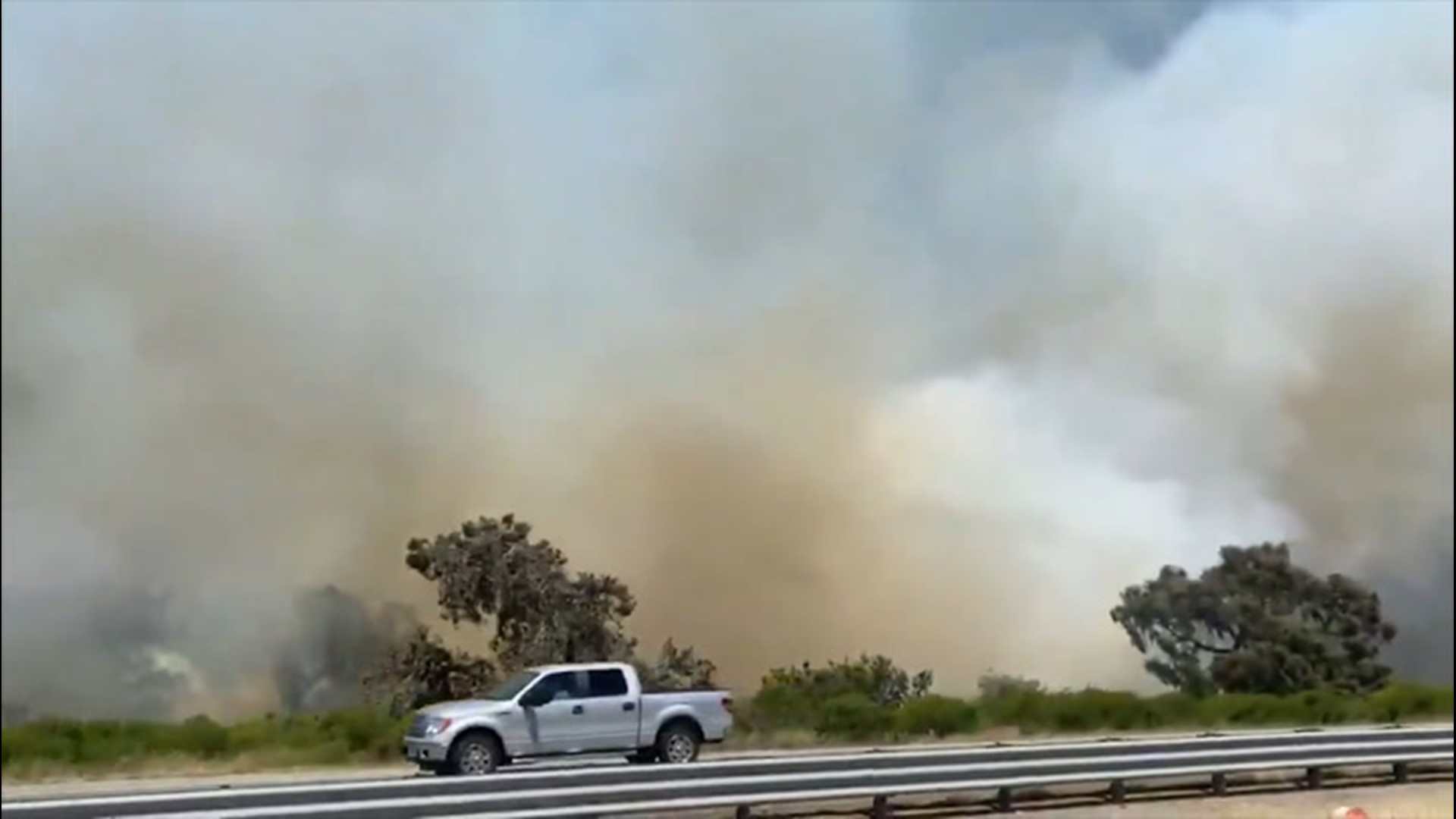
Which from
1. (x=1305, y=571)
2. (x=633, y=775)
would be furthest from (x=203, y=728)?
(x=1305, y=571)

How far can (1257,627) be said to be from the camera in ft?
81.3

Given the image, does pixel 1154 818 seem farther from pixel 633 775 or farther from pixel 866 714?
pixel 866 714

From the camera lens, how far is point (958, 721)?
80.0ft

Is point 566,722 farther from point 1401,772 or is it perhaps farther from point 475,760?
point 1401,772

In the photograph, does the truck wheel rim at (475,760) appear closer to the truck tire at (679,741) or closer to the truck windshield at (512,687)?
the truck windshield at (512,687)

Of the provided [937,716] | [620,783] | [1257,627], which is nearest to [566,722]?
[620,783]

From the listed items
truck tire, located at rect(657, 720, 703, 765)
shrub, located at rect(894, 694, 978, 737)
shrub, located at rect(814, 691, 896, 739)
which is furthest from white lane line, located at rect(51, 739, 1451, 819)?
shrub, located at rect(894, 694, 978, 737)

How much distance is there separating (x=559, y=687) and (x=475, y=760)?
121 centimetres

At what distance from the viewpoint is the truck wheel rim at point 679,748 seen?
18109mm

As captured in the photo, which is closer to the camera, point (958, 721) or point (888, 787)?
point (888, 787)

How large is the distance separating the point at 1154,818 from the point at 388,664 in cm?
954

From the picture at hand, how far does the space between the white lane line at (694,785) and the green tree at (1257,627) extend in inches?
212

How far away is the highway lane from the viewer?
1295 cm

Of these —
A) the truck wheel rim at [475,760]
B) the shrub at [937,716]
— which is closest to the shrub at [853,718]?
the shrub at [937,716]
